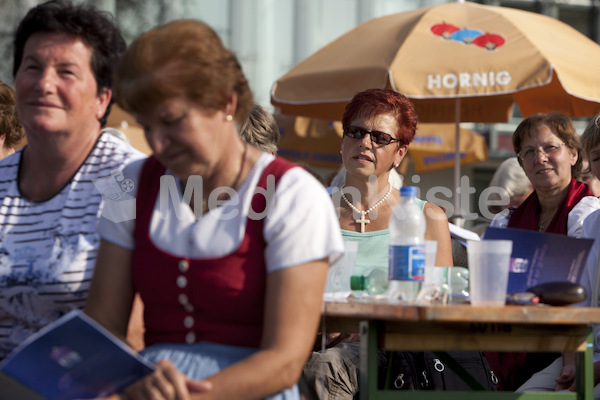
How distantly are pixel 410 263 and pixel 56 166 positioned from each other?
109 cm

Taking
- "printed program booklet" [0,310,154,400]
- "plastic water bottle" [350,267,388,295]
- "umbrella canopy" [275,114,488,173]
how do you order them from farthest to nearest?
"umbrella canopy" [275,114,488,173], "plastic water bottle" [350,267,388,295], "printed program booklet" [0,310,154,400]

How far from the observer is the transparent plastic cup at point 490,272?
2443 mm

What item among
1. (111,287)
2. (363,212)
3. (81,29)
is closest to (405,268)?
(111,287)

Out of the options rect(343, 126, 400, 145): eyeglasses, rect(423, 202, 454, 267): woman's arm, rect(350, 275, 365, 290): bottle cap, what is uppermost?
rect(343, 126, 400, 145): eyeglasses

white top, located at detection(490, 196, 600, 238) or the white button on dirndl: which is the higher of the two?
the white button on dirndl

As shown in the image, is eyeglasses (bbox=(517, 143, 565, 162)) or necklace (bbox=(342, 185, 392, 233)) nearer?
necklace (bbox=(342, 185, 392, 233))

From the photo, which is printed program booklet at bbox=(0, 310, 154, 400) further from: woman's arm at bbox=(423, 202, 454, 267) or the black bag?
woman's arm at bbox=(423, 202, 454, 267)

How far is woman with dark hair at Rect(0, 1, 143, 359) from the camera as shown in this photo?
2.41 meters

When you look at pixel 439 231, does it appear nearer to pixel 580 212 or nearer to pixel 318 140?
pixel 580 212

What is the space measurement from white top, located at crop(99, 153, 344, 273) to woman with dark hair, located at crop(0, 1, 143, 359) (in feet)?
1.05

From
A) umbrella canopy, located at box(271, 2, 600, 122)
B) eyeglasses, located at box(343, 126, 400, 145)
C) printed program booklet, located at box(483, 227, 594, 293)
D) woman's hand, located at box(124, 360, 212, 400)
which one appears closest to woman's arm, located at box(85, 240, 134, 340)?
woman's hand, located at box(124, 360, 212, 400)

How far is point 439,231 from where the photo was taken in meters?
3.91

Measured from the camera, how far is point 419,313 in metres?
2.25

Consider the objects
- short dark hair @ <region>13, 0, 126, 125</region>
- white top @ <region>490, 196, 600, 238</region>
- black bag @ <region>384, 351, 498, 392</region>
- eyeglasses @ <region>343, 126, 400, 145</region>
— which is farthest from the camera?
white top @ <region>490, 196, 600, 238</region>
